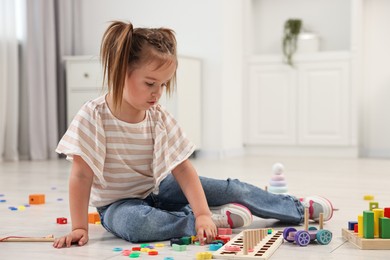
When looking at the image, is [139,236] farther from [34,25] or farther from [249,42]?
[249,42]

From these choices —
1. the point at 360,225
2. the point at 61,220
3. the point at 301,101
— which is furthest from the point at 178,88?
the point at 360,225

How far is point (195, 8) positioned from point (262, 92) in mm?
827

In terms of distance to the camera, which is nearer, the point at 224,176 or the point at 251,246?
the point at 251,246

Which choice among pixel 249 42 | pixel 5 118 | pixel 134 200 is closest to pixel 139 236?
pixel 134 200

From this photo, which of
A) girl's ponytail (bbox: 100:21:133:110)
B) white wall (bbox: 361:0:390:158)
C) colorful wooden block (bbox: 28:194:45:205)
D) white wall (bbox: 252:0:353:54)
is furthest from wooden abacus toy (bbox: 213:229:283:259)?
white wall (bbox: 252:0:353:54)

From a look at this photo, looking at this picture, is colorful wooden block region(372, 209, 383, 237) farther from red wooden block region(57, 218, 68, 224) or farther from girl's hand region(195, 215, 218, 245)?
red wooden block region(57, 218, 68, 224)

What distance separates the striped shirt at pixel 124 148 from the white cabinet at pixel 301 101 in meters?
3.00

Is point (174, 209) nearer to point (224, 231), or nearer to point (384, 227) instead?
point (224, 231)

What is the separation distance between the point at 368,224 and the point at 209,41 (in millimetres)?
3104

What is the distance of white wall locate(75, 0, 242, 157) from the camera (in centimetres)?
425

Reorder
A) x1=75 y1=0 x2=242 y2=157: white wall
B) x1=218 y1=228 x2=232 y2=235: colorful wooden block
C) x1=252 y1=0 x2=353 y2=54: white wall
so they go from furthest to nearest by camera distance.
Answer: x1=252 y1=0 x2=353 y2=54: white wall < x1=75 y1=0 x2=242 y2=157: white wall < x1=218 y1=228 x2=232 y2=235: colorful wooden block

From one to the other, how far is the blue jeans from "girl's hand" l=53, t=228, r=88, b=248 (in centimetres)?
9

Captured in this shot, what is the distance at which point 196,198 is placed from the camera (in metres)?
1.44

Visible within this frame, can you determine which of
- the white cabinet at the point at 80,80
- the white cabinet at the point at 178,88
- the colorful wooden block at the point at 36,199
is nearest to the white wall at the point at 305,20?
the white cabinet at the point at 178,88
